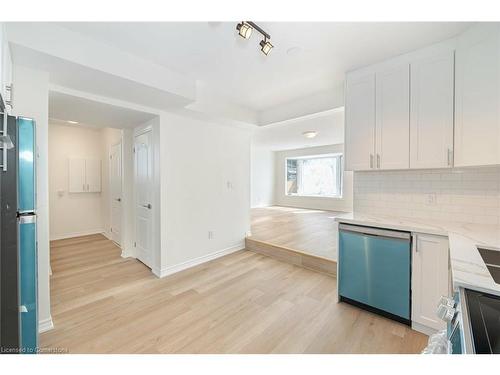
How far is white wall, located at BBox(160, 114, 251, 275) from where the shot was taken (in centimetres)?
319

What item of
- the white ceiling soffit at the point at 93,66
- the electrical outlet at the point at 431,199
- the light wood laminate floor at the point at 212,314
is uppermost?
the white ceiling soffit at the point at 93,66

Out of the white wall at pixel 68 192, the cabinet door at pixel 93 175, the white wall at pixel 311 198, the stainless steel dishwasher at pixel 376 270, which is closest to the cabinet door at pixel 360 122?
the stainless steel dishwasher at pixel 376 270

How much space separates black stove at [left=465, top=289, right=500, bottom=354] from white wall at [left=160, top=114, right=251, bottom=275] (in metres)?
3.12

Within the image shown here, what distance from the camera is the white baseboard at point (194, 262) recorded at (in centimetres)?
313

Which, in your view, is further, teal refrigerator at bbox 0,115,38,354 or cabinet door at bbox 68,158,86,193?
cabinet door at bbox 68,158,86,193

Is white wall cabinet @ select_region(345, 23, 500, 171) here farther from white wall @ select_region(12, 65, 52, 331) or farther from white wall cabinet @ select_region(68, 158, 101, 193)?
white wall cabinet @ select_region(68, 158, 101, 193)

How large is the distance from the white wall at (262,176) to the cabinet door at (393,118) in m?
6.55

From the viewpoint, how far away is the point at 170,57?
2242 millimetres

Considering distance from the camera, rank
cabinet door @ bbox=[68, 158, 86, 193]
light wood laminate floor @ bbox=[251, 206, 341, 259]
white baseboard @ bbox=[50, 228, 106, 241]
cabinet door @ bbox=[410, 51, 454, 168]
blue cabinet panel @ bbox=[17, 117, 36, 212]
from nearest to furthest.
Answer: blue cabinet panel @ bbox=[17, 117, 36, 212], cabinet door @ bbox=[410, 51, 454, 168], light wood laminate floor @ bbox=[251, 206, 341, 259], white baseboard @ bbox=[50, 228, 106, 241], cabinet door @ bbox=[68, 158, 86, 193]

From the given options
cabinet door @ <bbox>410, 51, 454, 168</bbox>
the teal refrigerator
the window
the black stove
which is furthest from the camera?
the window

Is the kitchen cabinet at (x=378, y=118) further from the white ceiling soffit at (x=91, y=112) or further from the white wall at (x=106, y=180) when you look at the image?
the white wall at (x=106, y=180)

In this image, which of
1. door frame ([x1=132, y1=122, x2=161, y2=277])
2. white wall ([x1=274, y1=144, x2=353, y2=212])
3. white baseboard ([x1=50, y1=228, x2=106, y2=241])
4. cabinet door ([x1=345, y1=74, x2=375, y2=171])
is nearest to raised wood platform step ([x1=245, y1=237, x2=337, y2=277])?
cabinet door ([x1=345, y1=74, x2=375, y2=171])

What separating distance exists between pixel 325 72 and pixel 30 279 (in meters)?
3.34
